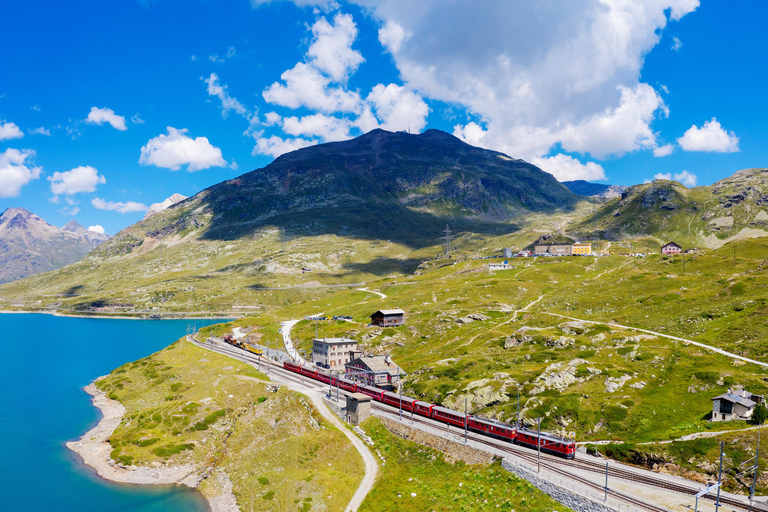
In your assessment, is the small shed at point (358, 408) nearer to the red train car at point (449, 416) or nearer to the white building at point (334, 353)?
the red train car at point (449, 416)

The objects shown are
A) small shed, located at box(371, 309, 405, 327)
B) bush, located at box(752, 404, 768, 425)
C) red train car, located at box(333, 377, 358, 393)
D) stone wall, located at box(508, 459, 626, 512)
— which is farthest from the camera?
small shed, located at box(371, 309, 405, 327)

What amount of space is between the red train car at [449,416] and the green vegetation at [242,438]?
14.6m

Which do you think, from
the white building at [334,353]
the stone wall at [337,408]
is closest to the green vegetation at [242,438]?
the stone wall at [337,408]

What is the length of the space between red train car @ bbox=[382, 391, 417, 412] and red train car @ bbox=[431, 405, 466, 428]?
15.3ft

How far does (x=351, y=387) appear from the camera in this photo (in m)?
91.3

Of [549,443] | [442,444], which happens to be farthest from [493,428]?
[549,443]

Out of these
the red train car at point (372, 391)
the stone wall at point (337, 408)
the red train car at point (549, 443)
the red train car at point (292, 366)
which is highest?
the red train car at point (549, 443)

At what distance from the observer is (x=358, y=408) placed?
76.2 metres

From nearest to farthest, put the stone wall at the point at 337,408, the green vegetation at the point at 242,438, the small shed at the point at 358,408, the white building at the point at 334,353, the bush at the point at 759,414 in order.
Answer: the bush at the point at 759,414, the green vegetation at the point at 242,438, the small shed at the point at 358,408, the stone wall at the point at 337,408, the white building at the point at 334,353

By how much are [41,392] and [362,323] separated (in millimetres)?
94959

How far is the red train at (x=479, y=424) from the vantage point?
57.5 m

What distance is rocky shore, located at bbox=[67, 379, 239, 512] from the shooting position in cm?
6706

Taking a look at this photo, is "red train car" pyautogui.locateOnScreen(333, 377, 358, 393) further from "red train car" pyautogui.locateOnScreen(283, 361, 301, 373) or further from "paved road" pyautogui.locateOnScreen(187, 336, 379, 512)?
"red train car" pyautogui.locateOnScreen(283, 361, 301, 373)

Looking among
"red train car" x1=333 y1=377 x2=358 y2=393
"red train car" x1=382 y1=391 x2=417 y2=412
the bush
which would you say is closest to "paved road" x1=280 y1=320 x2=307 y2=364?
"red train car" x1=333 y1=377 x2=358 y2=393
